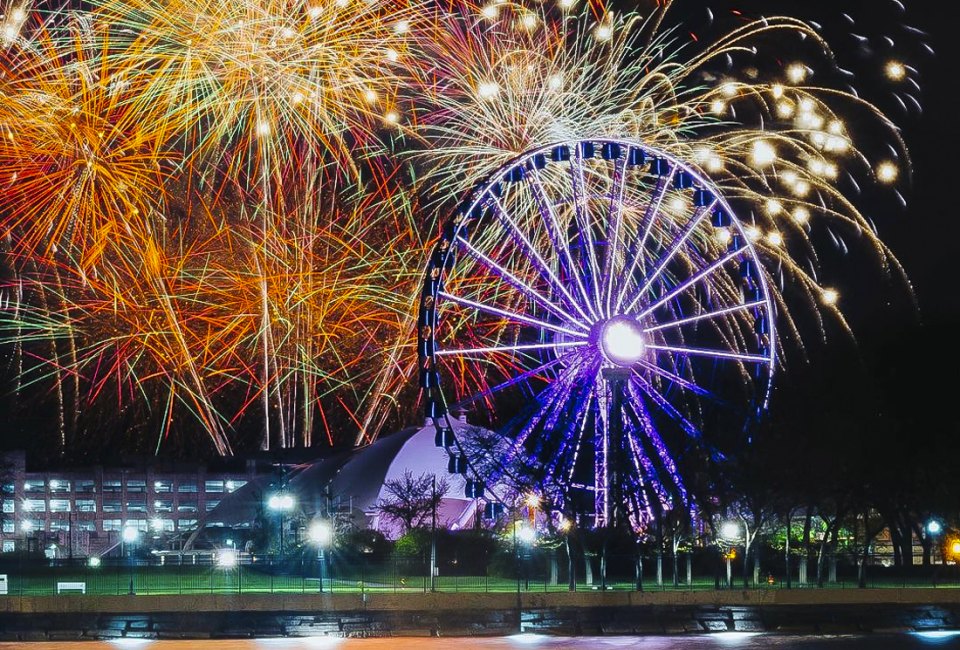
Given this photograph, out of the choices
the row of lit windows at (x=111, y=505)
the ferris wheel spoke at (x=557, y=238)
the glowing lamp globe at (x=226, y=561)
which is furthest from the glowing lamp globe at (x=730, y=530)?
the row of lit windows at (x=111, y=505)

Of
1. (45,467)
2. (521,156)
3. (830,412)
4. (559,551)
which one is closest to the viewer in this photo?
(521,156)

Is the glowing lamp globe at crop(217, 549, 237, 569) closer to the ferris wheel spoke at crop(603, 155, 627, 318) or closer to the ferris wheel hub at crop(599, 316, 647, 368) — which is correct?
the ferris wheel hub at crop(599, 316, 647, 368)

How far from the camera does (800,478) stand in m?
59.1

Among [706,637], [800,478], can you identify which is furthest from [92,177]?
[800,478]

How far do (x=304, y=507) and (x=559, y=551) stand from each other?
25.6 meters

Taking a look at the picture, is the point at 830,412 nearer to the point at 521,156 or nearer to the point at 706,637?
the point at 521,156

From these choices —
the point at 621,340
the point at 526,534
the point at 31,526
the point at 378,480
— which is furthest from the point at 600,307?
the point at 31,526

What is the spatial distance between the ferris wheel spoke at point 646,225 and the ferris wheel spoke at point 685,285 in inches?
28.3

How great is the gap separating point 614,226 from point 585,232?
3.34 feet

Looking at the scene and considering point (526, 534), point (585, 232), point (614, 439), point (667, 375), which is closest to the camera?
point (585, 232)

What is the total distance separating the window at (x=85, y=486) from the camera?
15175 centimetres

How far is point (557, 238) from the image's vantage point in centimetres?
4928

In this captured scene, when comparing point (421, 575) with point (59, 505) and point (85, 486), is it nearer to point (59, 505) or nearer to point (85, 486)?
point (59, 505)

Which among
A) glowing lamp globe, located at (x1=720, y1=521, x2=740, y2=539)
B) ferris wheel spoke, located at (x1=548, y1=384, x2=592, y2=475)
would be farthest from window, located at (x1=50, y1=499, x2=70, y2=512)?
ferris wheel spoke, located at (x1=548, y1=384, x2=592, y2=475)
